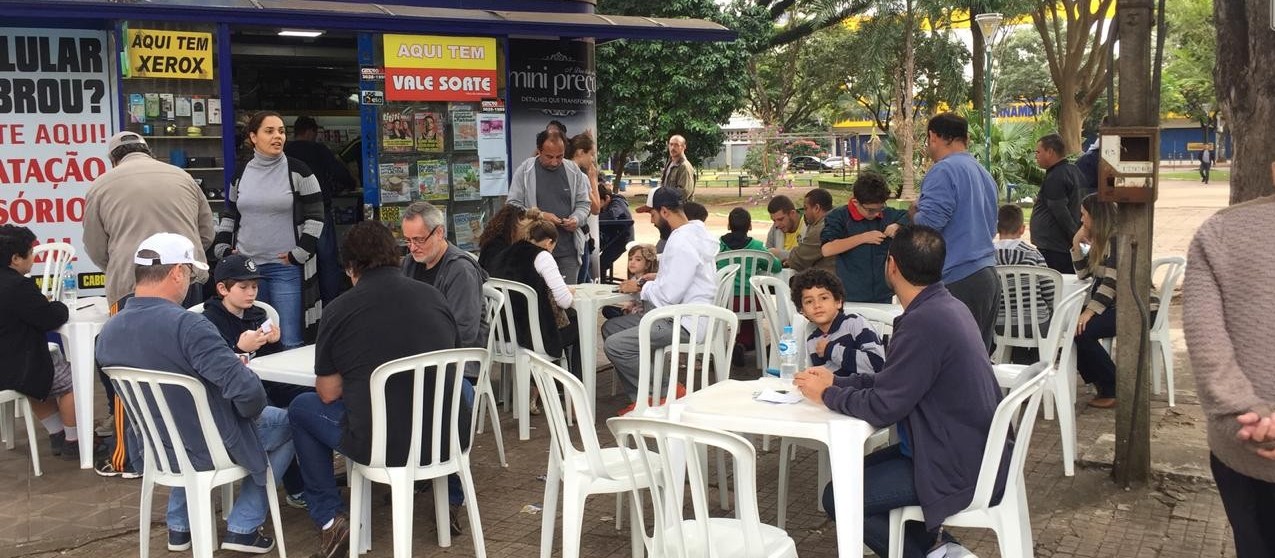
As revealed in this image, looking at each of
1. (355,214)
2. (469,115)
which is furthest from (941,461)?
(355,214)

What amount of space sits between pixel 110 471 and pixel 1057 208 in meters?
6.13

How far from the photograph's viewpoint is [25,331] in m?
5.88

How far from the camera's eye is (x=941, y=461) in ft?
12.1

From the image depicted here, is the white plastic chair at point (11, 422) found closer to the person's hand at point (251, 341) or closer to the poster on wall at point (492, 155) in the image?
the person's hand at point (251, 341)

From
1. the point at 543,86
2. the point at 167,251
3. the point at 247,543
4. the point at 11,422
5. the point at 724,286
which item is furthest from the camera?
the point at 543,86

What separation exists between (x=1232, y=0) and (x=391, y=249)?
Result: 468 centimetres

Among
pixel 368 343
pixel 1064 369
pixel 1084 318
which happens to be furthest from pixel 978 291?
pixel 368 343

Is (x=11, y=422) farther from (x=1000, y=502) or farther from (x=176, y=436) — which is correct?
(x=1000, y=502)

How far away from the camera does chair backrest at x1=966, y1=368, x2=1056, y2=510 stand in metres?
3.62

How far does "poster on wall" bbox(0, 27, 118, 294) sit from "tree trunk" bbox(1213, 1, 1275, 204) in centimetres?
695

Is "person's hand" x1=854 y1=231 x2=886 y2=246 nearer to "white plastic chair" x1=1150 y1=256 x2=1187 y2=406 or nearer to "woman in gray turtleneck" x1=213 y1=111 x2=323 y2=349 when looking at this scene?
"white plastic chair" x1=1150 y1=256 x2=1187 y2=406

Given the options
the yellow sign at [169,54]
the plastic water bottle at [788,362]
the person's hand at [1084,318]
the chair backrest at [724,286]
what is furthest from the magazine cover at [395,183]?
the person's hand at [1084,318]

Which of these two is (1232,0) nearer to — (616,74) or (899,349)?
(899,349)

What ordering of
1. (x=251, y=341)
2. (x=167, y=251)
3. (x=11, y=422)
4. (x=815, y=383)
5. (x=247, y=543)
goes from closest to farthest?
(x=815, y=383)
(x=167, y=251)
(x=247, y=543)
(x=251, y=341)
(x=11, y=422)
